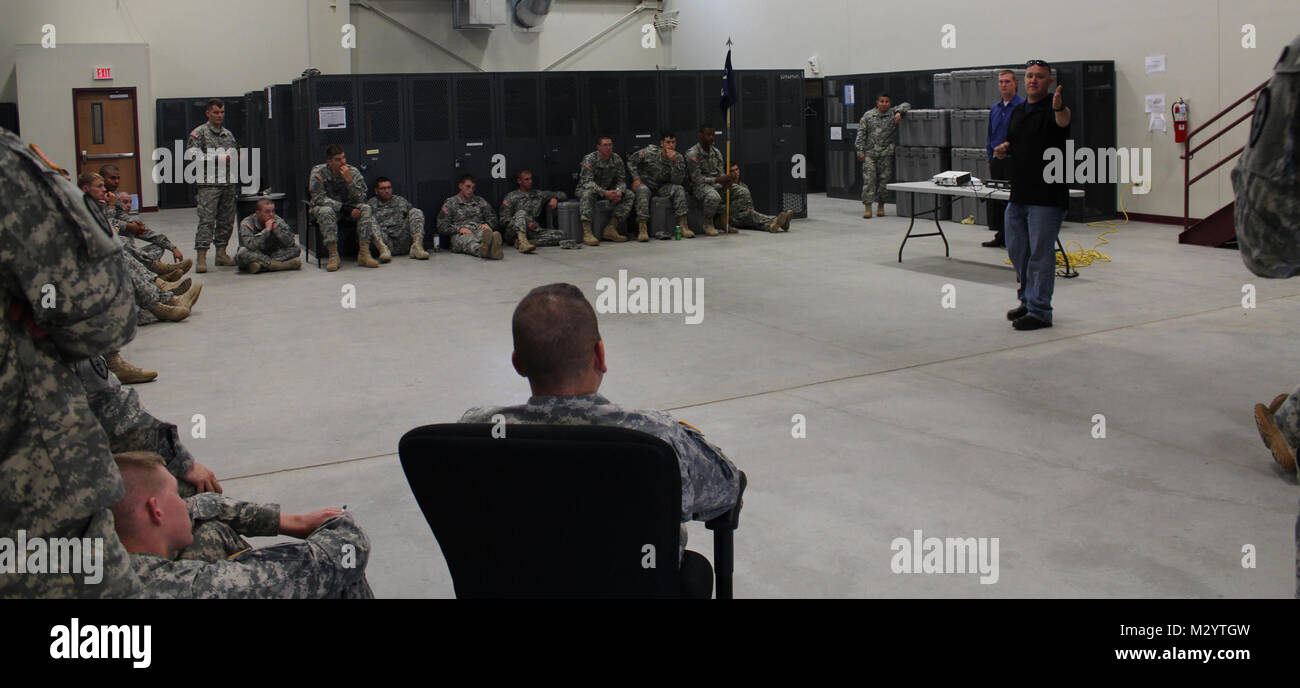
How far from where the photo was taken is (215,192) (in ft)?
35.0

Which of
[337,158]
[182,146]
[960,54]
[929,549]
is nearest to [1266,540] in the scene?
[929,549]

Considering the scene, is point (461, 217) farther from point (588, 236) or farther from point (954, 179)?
point (954, 179)

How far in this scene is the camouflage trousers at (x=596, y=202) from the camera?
12.1m

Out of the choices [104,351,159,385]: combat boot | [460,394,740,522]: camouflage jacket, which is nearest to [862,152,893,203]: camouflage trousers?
[104,351,159,385]: combat boot

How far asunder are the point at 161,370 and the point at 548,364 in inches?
203

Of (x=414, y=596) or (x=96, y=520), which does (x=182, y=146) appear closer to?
(x=414, y=596)

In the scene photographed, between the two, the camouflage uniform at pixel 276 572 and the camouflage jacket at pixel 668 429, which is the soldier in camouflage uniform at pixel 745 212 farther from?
the camouflage uniform at pixel 276 572

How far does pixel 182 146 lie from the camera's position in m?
17.0

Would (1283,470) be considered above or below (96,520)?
below

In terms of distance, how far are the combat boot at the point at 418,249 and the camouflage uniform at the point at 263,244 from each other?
3.71 ft

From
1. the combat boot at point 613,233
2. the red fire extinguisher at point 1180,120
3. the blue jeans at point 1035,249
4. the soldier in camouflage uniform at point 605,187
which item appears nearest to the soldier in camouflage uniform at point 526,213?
the soldier in camouflage uniform at point 605,187

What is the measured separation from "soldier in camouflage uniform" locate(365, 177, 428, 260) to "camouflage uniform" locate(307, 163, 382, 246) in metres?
0.22

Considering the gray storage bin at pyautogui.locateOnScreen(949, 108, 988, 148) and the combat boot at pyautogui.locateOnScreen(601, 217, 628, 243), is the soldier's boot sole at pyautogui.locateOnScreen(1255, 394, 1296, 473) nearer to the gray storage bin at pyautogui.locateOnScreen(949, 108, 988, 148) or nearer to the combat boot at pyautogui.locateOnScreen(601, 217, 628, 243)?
the combat boot at pyautogui.locateOnScreen(601, 217, 628, 243)

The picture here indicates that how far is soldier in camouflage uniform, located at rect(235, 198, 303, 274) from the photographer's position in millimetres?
10453
